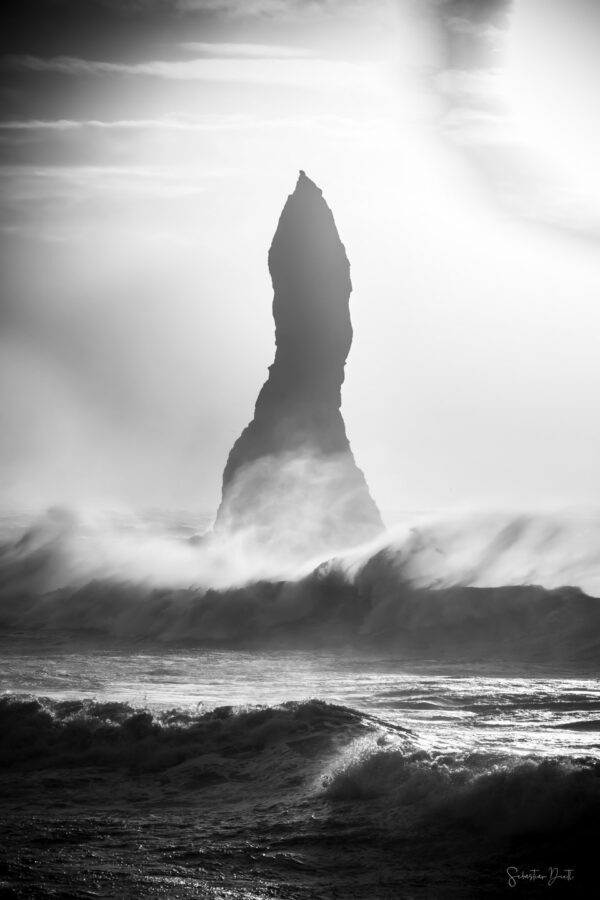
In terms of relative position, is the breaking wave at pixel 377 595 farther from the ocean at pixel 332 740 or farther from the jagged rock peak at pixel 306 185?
the jagged rock peak at pixel 306 185

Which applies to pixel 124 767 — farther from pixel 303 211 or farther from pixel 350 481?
pixel 303 211

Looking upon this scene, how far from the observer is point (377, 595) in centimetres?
3016

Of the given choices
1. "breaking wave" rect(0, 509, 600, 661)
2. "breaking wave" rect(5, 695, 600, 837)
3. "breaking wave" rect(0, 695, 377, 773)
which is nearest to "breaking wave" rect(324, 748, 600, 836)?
"breaking wave" rect(5, 695, 600, 837)

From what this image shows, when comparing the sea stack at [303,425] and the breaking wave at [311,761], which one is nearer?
the breaking wave at [311,761]

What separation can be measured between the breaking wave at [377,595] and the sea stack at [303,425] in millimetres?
2342

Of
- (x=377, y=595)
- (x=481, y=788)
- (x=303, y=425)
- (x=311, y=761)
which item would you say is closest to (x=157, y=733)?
(x=311, y=761)

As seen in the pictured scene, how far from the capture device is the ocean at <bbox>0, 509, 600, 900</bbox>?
9.27 metres

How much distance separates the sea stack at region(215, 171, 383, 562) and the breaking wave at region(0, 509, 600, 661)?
234cm

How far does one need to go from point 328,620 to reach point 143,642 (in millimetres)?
5645

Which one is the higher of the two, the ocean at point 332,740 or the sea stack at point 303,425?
the sea stack at point 303,425

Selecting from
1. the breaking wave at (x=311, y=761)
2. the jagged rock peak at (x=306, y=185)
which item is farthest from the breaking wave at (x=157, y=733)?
the jagged rock peak at (x=306, y=185)

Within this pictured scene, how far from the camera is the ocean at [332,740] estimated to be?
9.27 m

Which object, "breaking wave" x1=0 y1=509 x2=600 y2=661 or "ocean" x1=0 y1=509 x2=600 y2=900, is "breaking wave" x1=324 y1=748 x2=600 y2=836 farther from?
"breaking wave" x1=0 y1=509 x2=600 y2=661

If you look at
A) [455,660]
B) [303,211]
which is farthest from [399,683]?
[303,211]
